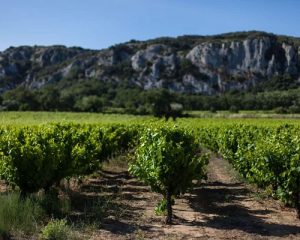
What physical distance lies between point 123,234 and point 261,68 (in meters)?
154

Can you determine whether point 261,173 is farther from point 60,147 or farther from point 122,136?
point 122,136

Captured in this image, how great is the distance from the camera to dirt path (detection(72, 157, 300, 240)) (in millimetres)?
9422

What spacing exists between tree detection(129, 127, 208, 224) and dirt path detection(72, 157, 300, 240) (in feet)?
2.51

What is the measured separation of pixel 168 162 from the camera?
33.2 feet

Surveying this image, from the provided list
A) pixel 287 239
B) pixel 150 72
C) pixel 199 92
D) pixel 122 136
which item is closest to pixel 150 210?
pixel 287 239

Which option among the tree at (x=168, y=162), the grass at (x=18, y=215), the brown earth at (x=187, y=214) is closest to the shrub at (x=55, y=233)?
the brown earth at (x=187, y=214)

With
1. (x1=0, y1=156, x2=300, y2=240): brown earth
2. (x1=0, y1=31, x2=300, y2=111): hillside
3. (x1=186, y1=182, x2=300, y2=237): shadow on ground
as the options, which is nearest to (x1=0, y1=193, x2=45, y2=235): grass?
(x1=0, y1=156, x2=300, y2=240): brown earth

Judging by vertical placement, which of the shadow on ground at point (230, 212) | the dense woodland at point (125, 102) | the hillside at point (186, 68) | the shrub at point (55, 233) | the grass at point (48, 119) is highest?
the hillside at point (186, 68)

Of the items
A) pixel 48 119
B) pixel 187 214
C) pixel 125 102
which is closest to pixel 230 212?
pixel 187 214

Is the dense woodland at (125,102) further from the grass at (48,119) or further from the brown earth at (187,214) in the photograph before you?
the brown earth at (187,214)

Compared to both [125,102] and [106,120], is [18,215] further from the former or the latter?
[125,102]

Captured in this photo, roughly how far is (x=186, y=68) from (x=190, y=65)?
111 inches

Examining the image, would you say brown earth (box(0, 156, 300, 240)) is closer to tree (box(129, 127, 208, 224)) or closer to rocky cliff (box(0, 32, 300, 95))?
tree (box(129, 127, 208, 224))

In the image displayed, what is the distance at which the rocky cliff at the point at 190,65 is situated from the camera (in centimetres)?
15625
